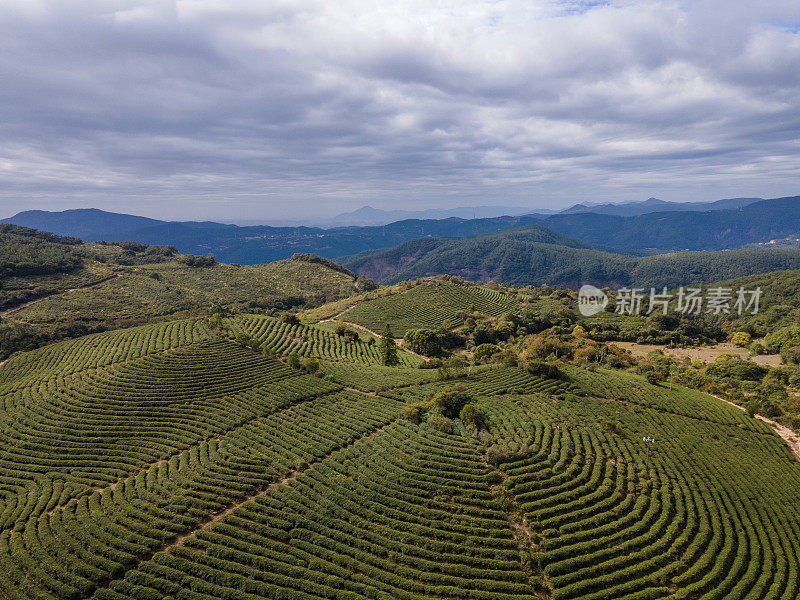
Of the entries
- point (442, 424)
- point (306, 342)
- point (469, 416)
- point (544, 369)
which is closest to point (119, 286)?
point (306, 342)

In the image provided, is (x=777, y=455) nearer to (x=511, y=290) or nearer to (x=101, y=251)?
(x=511, y=290)

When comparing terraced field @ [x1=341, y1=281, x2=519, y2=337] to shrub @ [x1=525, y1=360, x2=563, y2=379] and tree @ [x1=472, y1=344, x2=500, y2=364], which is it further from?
shrub @ [x1=525, y1=360, x2=563, y2=379]

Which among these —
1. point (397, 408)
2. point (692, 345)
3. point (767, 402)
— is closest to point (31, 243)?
point (397, 408)

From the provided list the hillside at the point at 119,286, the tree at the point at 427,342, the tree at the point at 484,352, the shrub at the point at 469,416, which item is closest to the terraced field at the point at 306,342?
the tree at the point at 427,342

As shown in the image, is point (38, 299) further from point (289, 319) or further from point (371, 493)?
point (371, 493)

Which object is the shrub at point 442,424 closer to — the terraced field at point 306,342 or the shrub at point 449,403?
the shrub at point 449,403

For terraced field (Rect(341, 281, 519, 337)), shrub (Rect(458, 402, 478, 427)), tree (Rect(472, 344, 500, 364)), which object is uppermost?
terraced field (Rect(341, 281, 519, 337))

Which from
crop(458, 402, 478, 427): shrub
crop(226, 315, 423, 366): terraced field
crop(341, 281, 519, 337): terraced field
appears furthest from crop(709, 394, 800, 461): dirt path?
crop(341, 281, 519, 337): terraced field
